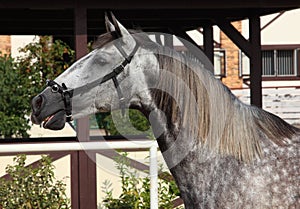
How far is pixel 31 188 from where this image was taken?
6426 mm

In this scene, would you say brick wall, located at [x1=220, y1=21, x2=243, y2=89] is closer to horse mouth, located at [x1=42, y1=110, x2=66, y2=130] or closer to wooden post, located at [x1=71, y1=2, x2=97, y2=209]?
wooden post, located at [x1=71, y1=2, x2=97, y2=209]

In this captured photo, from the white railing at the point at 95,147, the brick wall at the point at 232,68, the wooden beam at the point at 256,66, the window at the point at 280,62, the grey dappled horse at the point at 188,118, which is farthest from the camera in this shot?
the window at the point at 280,62

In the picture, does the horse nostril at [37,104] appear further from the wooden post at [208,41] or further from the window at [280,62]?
the window at [280,62]

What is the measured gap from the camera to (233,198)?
3.67 metres

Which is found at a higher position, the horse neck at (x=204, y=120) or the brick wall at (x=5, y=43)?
the brick wall at (x=5, y=43)

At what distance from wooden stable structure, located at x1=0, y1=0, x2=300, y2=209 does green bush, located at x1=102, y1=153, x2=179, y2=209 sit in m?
0.24

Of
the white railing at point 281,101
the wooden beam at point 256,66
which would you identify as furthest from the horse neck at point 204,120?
the white railing at point 281,101

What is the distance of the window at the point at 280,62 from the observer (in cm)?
2564

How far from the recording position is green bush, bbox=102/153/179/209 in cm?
662

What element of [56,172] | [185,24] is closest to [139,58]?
[56,172]

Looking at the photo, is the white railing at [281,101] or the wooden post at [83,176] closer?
the wooden post at [83,176]

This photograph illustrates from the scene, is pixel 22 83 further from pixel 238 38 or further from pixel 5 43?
pixel 238 38

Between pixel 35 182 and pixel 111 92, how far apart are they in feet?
9.54

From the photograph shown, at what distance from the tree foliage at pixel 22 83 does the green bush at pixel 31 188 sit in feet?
27.1
